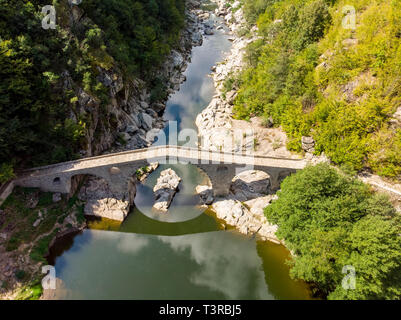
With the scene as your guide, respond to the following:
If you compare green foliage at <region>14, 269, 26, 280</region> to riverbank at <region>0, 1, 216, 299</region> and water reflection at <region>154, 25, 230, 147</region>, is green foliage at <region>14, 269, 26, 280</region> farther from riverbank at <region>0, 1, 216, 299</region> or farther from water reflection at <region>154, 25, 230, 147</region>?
water reflection at <region>154, 25, 230, 147</region>

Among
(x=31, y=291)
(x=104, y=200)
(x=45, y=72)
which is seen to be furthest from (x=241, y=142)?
(x=31, y=291)

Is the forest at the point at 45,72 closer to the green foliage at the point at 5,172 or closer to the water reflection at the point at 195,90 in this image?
the green foliage at the point at 5,172

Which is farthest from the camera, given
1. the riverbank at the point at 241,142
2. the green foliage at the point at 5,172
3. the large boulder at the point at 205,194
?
the large boulder at the point at 205,194

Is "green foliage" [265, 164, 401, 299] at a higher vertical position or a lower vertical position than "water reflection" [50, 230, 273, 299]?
higher

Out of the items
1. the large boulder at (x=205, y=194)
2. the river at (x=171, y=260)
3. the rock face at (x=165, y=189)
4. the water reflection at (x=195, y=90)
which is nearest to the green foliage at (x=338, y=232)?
the river at (x=171, y=260)

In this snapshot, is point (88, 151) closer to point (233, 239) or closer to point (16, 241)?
point (16, 241)

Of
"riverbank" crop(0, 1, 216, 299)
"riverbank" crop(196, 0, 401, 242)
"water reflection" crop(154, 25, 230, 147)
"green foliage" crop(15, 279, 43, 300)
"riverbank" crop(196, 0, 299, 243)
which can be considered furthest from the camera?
"water reflection" crop(154, 25, 230, 147)

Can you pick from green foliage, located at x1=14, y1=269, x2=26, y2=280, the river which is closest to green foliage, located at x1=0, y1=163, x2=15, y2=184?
the river
